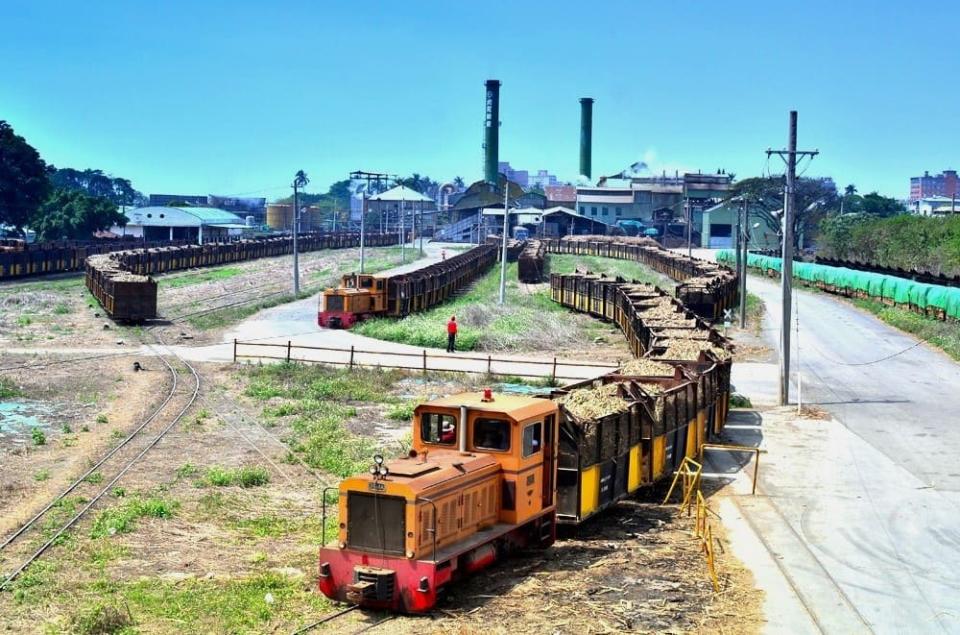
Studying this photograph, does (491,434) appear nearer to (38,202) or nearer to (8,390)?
(8,390)

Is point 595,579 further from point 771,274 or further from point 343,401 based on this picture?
point 771,274

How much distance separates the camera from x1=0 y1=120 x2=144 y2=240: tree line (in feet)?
350

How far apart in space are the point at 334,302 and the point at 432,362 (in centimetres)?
1343

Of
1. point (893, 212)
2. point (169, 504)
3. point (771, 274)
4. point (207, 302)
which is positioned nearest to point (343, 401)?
point (169, 504)

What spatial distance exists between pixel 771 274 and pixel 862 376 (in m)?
57.1

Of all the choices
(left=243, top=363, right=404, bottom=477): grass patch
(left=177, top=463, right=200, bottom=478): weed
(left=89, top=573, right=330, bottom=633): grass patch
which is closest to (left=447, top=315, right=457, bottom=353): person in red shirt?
(left=243, top=363, right=404, bottom=477): grass patch

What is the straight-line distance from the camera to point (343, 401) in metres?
33.2

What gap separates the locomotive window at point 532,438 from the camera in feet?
54.1

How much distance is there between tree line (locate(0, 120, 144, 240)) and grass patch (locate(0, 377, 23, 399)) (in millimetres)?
77905

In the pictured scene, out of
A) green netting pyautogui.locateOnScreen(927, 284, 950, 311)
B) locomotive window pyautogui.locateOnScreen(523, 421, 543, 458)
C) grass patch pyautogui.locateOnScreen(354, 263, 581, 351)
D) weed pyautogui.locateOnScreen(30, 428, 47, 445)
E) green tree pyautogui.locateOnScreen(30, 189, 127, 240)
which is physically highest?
green tree pyautogui.locateOnScreen(30, 189, 127, 240)

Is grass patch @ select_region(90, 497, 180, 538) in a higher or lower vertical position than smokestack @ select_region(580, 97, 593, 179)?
lower

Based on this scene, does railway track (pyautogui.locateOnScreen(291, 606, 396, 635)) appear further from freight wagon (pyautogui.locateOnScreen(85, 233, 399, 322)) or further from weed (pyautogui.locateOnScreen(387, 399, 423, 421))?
freight wagon (pyautogui.locateOnScreen(85, 233, 399, 322))

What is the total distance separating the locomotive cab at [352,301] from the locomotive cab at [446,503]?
3618 centimetres

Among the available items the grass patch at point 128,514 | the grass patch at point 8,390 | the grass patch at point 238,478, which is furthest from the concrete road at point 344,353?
the grass patch at point 128,514
